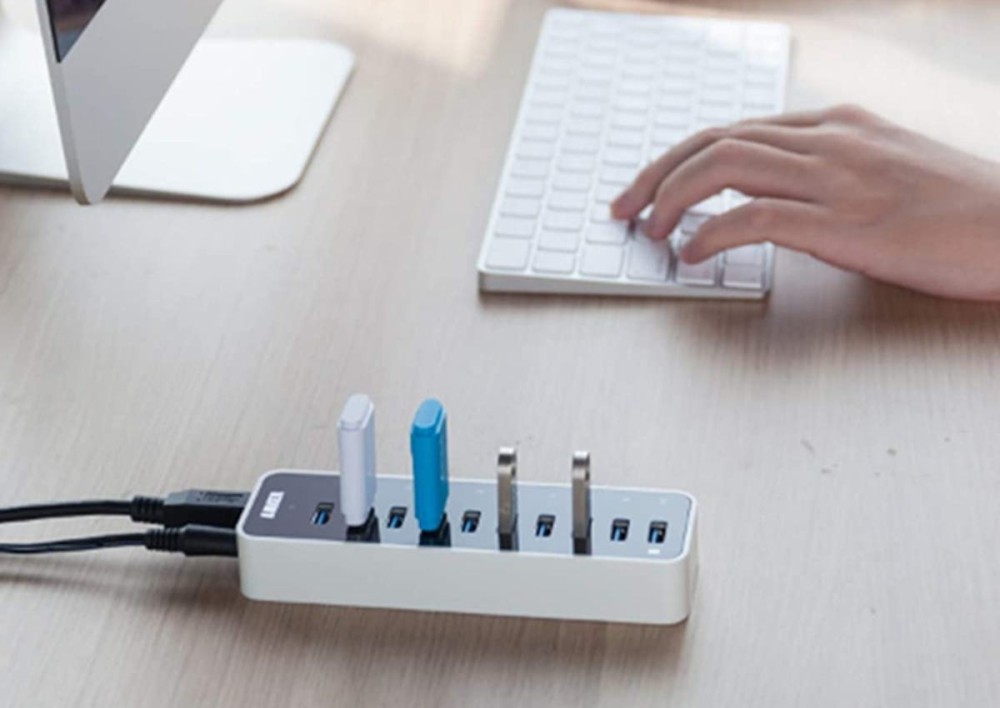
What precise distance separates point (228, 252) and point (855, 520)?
0.44 metres

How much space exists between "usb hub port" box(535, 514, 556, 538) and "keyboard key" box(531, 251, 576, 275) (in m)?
0.26

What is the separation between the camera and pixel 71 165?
0.93 metres

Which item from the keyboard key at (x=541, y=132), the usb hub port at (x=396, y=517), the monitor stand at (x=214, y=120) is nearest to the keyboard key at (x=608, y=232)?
the keyboard key at (x=541, y=132)

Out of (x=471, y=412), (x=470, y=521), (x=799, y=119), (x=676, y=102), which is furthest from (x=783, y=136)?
(x=470, y=521)

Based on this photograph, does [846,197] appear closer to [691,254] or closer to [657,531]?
[691,254]

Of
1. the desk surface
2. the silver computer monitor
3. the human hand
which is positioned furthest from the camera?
the human hand

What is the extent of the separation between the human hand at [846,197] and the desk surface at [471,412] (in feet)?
0.08

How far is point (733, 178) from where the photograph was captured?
1076mm

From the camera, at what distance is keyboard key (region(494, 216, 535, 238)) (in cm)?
109

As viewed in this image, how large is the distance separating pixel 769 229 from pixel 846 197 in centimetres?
6

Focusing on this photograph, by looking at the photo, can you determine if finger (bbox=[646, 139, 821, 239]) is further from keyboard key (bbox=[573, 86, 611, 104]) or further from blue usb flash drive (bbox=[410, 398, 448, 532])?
blue usb flash drive (bbox=[410, 398, 448, 532])

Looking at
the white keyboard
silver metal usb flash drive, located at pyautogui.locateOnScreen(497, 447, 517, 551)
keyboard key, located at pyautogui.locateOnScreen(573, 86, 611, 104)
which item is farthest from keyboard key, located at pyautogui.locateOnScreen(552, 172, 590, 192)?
silver metal usb flash drive, located at pyautogui.locateOnScreen(497, 447, 517, 551)

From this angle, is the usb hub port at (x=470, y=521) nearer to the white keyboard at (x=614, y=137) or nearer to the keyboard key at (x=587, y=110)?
the white keyboard at (x=614, y=137)

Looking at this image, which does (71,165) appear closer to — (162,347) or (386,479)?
(162,347)
